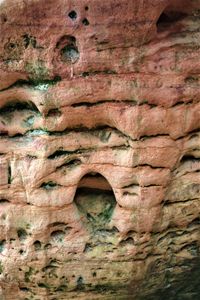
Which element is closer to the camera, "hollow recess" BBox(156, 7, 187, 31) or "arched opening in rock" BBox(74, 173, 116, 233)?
"hollow recess" BBox(156, 7, 187, 31)

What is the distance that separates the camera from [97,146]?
180cm

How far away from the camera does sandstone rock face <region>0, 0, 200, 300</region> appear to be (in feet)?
5.25

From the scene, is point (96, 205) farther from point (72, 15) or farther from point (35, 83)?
point (72, 15)

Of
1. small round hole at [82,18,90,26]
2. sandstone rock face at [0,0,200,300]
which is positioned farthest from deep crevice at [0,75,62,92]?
small round hole at [82,18,90,26]

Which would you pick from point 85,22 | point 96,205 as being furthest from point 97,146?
point 85,22

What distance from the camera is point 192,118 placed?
5.80 feet

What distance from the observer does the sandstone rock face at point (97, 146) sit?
5.25 feet

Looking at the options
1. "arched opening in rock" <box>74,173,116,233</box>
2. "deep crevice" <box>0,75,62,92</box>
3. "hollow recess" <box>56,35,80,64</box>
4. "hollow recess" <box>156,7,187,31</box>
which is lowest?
"arched opening in rock" <box>74,173,116,233</box>

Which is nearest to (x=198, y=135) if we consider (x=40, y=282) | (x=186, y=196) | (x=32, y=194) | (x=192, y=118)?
(x=192, y=118)

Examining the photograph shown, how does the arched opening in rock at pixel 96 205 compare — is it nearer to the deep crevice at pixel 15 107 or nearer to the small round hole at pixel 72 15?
the deep crevice at pixel 15 107

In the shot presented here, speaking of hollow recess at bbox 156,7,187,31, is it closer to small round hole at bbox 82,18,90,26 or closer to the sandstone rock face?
the sandstone rock face

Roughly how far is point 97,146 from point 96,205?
26cm

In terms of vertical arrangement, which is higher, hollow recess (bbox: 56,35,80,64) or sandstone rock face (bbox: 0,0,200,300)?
hollow recess (bbox: 56,35,80,64)

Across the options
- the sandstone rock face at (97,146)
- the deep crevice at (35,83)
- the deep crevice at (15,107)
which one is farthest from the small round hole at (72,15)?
the deep crevice at (15,107)
